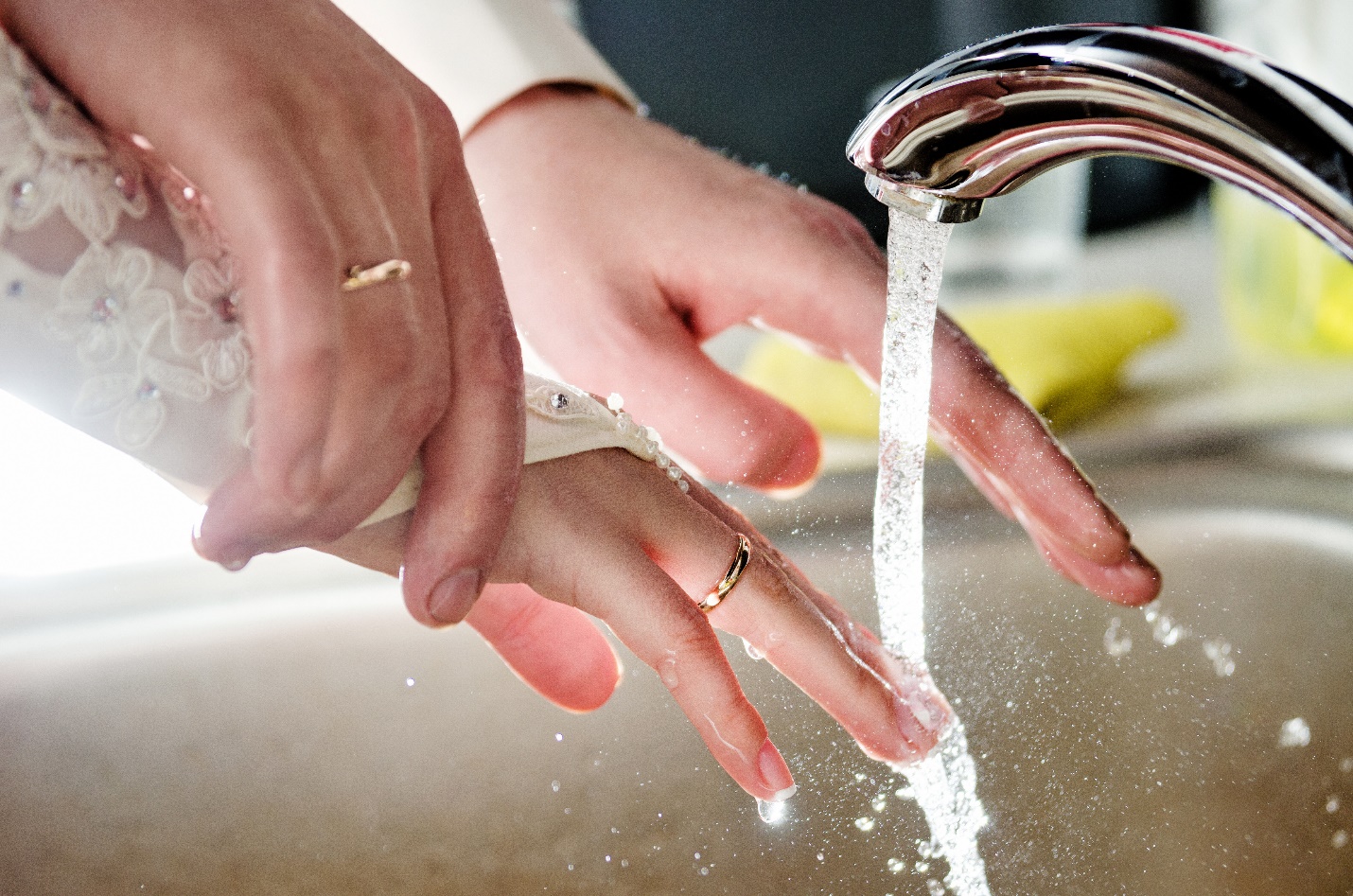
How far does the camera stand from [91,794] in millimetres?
469

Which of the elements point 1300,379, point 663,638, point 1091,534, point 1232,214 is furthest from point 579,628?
point 1232,214

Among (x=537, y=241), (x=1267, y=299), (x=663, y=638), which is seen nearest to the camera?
(x=663, y=638)

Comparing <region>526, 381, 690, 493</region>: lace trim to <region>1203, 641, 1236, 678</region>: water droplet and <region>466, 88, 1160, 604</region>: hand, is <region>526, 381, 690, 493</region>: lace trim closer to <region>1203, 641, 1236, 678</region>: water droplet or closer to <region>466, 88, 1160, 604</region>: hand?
<region>466, 88, 1160, 604</region>: hand

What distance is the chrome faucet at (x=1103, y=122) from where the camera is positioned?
0.57ft

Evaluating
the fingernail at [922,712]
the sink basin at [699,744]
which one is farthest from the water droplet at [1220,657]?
the fingernail at [922,712]

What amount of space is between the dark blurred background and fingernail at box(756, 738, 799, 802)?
67 cm

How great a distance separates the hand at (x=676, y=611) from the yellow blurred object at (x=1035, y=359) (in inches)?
4.4

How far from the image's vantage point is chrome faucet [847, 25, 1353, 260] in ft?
0.57

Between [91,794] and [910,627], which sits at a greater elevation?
[910,627]

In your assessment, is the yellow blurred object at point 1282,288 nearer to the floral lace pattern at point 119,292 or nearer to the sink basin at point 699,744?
the sink basin at point 699,744

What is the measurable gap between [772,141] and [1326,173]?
82cm

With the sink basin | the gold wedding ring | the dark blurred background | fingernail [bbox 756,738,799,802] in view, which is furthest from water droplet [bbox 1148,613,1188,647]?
the dark blurred background

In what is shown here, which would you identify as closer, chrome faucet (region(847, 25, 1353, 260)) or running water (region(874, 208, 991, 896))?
chrome faucet (region(847, 25, 1353, 260))

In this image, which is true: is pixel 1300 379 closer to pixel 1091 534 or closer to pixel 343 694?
pixel 1091 534
